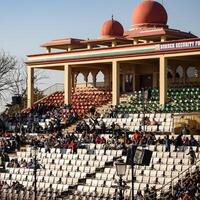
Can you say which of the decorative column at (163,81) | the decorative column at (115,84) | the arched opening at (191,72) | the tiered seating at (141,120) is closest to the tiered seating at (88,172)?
the tiered seating at (141,120)

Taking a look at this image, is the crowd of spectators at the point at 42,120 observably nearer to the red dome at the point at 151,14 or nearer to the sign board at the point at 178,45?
the sign board at the point at 178,45

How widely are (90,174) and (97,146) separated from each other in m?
3.30

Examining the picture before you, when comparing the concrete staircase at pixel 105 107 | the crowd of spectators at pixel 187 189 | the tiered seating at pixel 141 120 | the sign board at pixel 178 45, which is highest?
the sign board at pixel 178 45

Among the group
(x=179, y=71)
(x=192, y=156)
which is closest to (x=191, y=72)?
(x=179, y=71)

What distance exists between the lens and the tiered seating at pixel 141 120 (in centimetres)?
4559

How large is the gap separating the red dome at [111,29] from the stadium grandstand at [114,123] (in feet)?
0.27

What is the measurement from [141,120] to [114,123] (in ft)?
5.78

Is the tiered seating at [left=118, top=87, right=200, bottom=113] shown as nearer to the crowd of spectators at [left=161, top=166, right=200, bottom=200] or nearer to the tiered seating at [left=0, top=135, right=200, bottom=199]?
the tiered seating at [left=0, top=135, right=200, bottom=199]

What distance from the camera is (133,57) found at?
51969 mm

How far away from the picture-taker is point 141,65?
188 ft

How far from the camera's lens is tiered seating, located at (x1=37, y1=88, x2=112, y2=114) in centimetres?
5603

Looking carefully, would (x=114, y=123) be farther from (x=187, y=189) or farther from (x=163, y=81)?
(x=187, y=189)

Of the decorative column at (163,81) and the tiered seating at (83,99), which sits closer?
the decorative column at (163,81)

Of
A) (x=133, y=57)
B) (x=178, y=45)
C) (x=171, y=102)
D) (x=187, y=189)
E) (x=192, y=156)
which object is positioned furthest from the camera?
(x=133, y=57)
